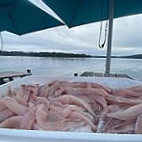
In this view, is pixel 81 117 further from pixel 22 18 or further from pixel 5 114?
pixel 22 18

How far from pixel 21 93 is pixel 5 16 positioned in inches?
137

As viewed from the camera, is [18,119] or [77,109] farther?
[77,109]

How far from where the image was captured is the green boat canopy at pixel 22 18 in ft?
14.6

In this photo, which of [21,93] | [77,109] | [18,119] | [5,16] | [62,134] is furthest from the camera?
[5,16]

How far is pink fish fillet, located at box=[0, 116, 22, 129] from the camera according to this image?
4.35ft

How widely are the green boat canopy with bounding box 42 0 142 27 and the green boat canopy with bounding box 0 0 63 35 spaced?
32 cm

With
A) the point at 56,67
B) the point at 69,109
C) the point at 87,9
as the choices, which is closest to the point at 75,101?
the point at 69,109

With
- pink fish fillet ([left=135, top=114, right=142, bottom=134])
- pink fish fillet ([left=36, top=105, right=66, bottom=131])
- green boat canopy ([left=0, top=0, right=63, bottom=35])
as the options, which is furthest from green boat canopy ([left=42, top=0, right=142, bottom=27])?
pink fish fillet ([left=135, top=114, right=142, bottom=134])

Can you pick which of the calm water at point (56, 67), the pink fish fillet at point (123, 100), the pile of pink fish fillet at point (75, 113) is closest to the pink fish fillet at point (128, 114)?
→ the pile of pink fish fillet at point (75, 113)

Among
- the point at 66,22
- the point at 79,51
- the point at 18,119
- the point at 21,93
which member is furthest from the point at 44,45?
the point at 18,119

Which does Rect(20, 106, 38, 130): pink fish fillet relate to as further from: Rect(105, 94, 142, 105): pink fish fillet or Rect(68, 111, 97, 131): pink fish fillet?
Rect(105, 94, 142, 105): pink fish fillet

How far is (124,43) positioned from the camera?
645 centimetres

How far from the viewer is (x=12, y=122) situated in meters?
1.34

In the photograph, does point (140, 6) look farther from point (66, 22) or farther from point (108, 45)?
point (66, 22)
